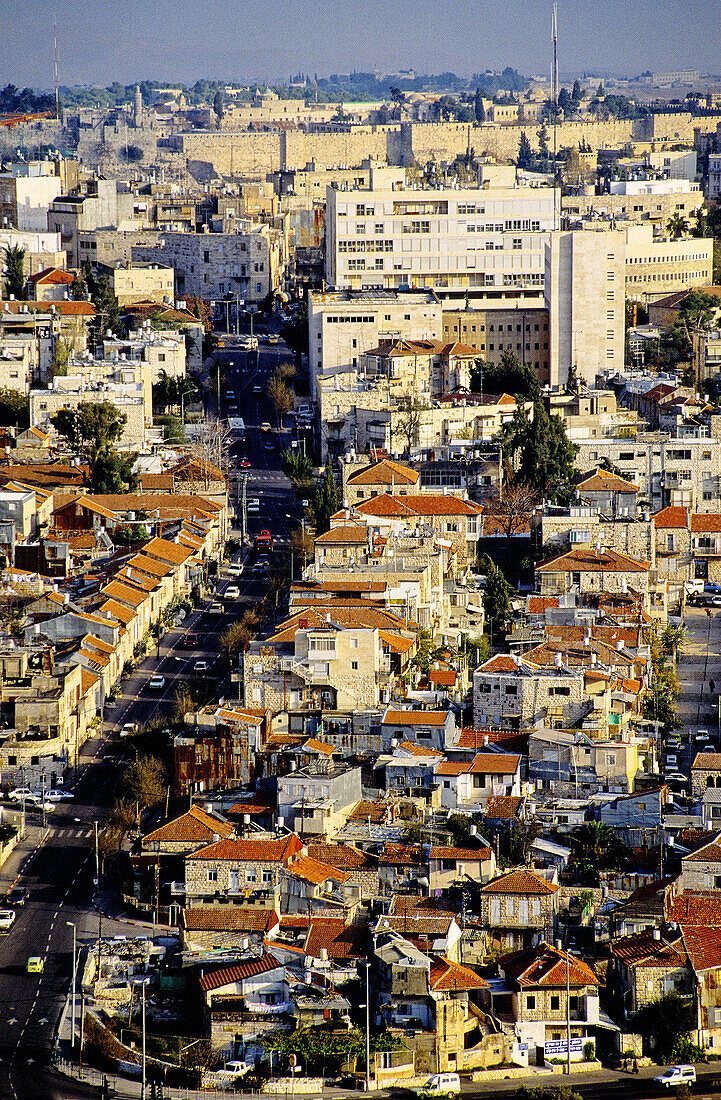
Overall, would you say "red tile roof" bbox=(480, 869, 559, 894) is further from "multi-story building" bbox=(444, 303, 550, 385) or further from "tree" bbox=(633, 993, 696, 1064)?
"multi-story building" bbox=(444, 303, 550, 385)

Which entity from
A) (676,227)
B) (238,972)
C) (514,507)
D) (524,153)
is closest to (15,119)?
(524,153)

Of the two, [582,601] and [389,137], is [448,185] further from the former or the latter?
[389,137]

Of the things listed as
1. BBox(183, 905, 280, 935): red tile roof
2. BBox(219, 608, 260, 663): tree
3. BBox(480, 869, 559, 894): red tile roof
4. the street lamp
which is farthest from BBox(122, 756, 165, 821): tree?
the street lamp

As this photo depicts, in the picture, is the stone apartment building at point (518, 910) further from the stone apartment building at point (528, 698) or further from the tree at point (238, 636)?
the tree at point (238, 636)

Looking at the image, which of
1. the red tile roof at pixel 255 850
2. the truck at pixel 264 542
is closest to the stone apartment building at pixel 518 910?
the red tile roof at pixel 255 850

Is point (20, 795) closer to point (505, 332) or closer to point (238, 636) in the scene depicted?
point (238, 636)
